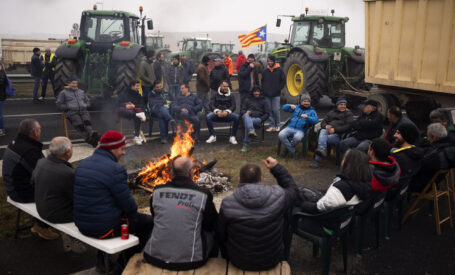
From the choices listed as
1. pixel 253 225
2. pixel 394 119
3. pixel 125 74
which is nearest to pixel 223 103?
pixel 125 74

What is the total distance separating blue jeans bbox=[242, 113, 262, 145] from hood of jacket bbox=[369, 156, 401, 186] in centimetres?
422

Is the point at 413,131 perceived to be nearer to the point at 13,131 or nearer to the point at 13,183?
the point at 13,183

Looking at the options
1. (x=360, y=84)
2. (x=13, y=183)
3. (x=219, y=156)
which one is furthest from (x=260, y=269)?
(x=360, y=84)

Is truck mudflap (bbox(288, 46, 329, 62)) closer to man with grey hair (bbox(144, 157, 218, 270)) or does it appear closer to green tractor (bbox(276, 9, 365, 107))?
green tractor (bbox(276, 9, 365, 107))

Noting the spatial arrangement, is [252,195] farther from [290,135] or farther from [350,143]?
[290,135]

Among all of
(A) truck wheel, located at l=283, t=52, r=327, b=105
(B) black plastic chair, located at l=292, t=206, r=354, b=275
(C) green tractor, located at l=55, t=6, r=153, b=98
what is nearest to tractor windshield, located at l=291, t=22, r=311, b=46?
(A) truck wheel, located at l=283, t=52, r=327, b=105

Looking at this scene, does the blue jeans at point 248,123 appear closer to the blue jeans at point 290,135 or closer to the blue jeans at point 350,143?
the blue jeans at point 290,135

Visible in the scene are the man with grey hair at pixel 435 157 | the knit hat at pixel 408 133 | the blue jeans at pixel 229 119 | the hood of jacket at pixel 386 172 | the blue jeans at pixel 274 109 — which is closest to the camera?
the hood of jacket at pixel 386 172

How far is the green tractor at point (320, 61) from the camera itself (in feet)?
40.0

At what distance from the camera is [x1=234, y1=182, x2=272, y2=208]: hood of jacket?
124 inches

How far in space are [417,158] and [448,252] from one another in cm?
114

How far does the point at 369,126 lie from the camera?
684 centimetres

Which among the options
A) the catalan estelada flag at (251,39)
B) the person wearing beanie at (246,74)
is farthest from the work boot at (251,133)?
the catalan estelada flag at (251,39)

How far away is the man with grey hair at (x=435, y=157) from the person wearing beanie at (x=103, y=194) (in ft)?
12.4
